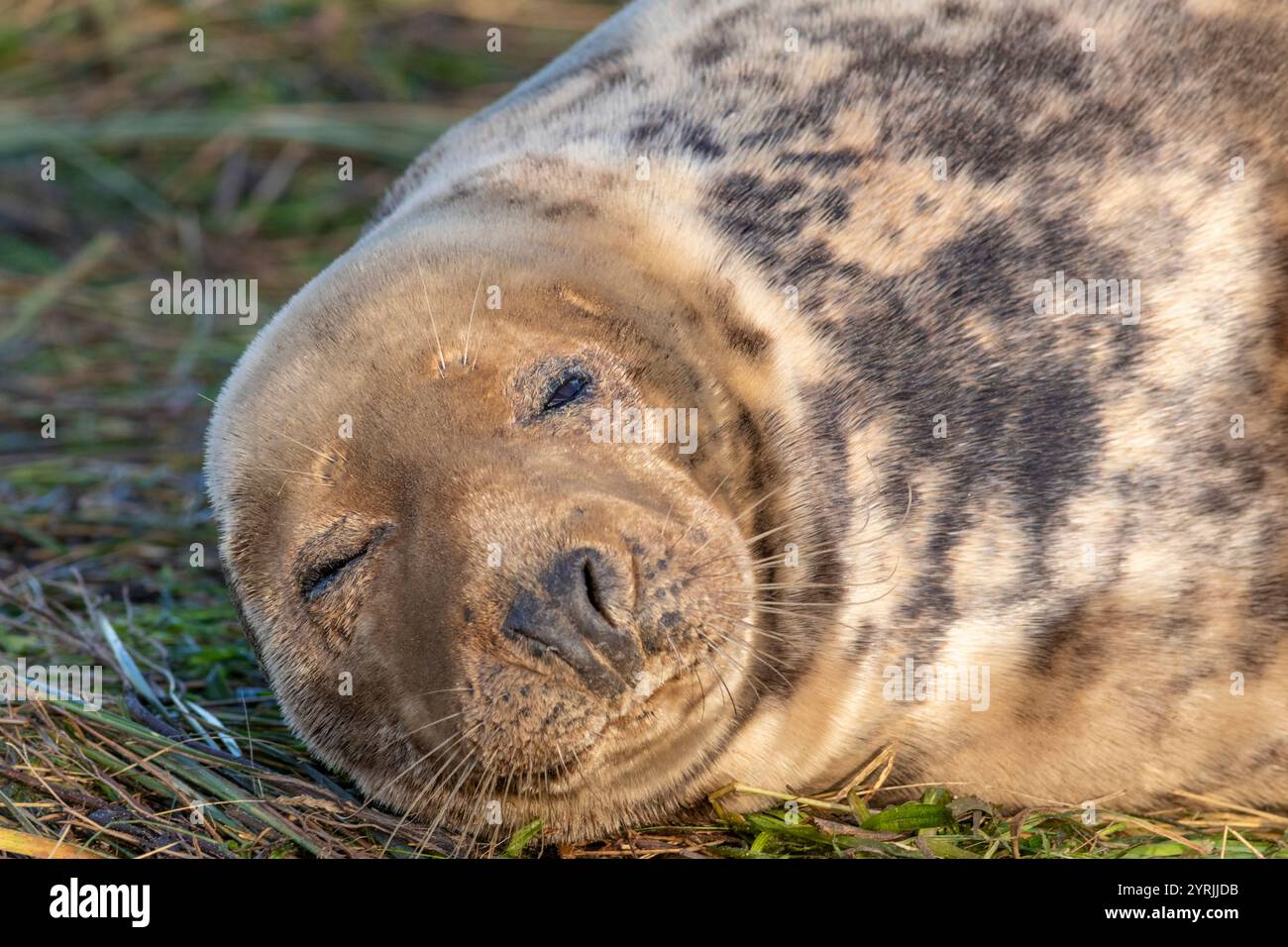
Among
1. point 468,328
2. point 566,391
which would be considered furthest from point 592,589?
point 468,328

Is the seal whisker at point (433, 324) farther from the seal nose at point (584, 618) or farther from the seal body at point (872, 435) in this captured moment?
the seal nose at point (584, 618)

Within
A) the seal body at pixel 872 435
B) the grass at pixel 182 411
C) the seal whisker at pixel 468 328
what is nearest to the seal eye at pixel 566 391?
the seal body at pixel 872 435

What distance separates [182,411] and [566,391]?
9.07ft

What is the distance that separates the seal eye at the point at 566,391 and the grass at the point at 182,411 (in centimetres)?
80

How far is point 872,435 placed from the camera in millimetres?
3053

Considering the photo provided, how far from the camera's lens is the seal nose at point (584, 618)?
2592 millimetres

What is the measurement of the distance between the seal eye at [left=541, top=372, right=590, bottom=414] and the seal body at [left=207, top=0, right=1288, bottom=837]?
12 millimetres

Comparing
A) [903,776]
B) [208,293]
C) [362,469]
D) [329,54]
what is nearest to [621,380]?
[362,469]

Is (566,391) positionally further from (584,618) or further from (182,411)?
(182,411)

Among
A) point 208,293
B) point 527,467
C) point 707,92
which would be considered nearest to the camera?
point 527,467

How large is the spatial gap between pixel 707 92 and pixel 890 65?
387 millimetres

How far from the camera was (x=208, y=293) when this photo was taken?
6.05 meters

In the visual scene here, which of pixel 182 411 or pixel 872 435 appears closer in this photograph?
pixel 872 435
